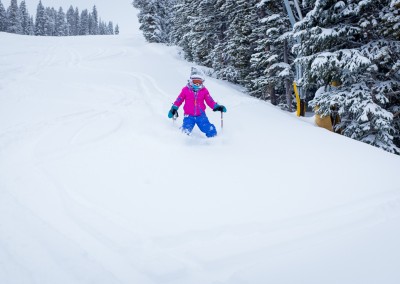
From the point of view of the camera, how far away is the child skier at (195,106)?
223 inches

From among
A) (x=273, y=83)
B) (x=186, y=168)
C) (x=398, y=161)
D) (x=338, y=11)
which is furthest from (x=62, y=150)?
(x=273, y=83)

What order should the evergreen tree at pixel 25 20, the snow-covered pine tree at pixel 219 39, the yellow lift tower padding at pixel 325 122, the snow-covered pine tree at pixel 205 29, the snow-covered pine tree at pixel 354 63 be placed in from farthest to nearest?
the evergreen tree at pixel 25 20 → the snow-covered pine tree at pixel 205 29 → the snow-covered pine tree at pixel 219 39 → the yellow lift tower padding at pixel 325 122 → the snow-covered pine tree at pixel 354 63

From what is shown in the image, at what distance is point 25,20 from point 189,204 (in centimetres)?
8841

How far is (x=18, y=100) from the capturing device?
7.77 meters

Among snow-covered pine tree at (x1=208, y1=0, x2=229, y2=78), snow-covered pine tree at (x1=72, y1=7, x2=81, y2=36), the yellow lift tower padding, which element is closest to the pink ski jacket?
the yellow lift tower padding

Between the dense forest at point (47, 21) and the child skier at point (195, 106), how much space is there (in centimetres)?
7184

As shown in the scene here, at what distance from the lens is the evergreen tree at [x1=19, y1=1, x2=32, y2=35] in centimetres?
6956

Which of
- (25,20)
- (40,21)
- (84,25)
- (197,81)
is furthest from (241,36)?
(84,25)

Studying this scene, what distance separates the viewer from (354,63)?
23.2 feet

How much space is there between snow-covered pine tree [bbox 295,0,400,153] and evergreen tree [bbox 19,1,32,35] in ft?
266

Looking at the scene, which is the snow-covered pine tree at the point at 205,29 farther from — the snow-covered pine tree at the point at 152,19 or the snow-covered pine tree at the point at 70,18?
the snow-covered pine tree at the point at 70,18

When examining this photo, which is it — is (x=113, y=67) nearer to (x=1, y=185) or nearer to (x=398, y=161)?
(x=1, y=185)

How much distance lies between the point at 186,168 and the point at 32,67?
13.1 meters

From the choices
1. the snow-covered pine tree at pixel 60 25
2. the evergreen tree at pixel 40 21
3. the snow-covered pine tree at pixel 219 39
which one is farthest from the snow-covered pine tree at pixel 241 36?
the snow-covered pine tree at pixel 60 25
